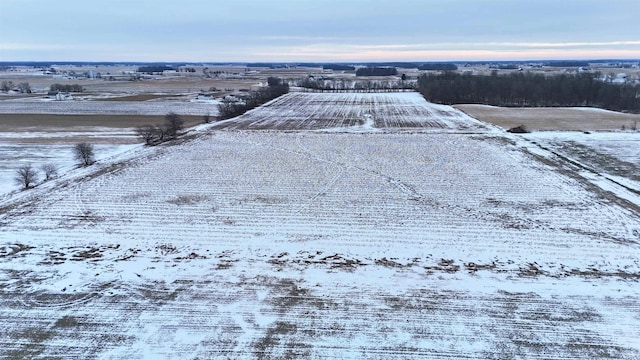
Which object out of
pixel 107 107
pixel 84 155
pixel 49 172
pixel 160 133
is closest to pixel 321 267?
pixel 49 172

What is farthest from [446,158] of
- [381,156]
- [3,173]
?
[3,173]

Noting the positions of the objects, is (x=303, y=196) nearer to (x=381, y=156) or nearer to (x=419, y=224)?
(x=419, y=224)

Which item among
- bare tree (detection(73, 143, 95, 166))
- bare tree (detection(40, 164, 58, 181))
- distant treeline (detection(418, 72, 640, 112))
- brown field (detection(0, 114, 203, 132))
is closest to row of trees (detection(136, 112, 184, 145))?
bare tree (detection(73, 143, 95, 166))

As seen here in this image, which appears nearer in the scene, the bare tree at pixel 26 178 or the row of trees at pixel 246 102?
the bare tree at pixel 26 178

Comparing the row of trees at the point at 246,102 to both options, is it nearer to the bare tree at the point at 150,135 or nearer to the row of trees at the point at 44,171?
the bare tree at the point at 150,135

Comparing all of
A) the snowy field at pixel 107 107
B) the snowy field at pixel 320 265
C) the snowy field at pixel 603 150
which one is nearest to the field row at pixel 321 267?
the snowy field at pixel 320 265

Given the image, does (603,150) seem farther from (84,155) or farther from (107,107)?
(107,107)
